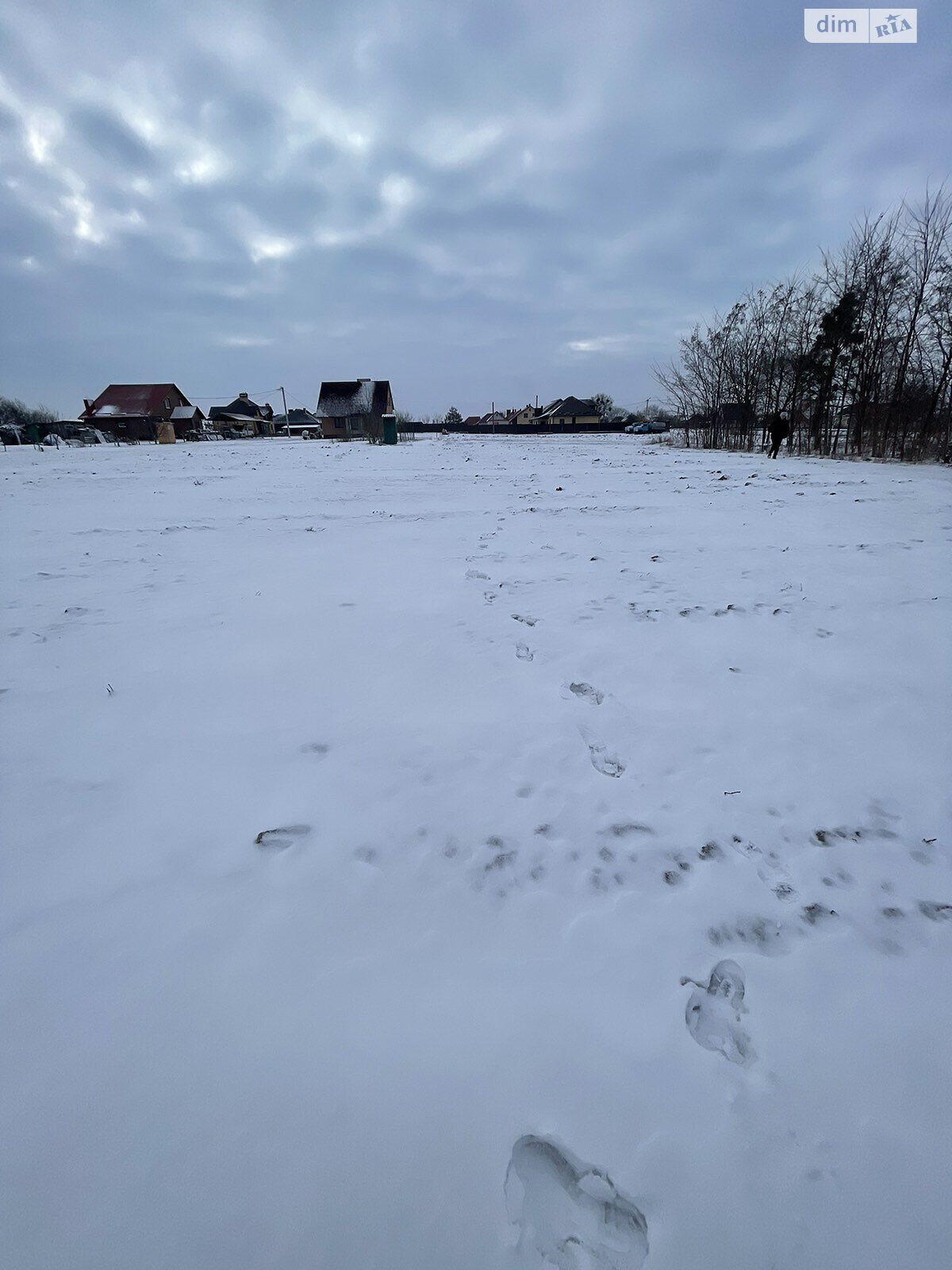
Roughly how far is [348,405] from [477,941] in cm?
5322

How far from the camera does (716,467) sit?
44.8ft

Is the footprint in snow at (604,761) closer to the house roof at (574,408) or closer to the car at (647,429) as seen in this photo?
the car at (647,429)

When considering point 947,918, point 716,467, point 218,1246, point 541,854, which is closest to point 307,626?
point 541,854

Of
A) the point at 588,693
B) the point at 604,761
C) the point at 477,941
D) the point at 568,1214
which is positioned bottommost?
the point at 568,1214

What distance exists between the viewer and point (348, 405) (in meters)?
48.4

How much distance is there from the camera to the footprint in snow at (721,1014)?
1.19m

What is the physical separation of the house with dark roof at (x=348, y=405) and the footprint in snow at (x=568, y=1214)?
50.3 meters

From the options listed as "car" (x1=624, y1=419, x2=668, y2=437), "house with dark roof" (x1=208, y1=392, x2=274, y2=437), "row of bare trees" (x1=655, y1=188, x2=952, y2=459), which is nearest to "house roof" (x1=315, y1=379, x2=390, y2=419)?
"house with dark roof" (x1=208, y1=392, x2=274, y2=437)

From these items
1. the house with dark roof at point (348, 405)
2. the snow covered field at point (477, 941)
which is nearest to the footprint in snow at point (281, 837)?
the snow covered field at point (477, 941)

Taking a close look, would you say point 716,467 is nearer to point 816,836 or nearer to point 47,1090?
point 816,836

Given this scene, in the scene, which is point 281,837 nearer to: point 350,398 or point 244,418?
point 350,398

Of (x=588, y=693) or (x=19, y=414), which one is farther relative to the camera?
(x=19, y=414)

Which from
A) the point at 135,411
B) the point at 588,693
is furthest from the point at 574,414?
the point at 588,693

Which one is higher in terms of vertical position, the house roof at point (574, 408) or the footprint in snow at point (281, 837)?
the house roof at point (574, 408)
